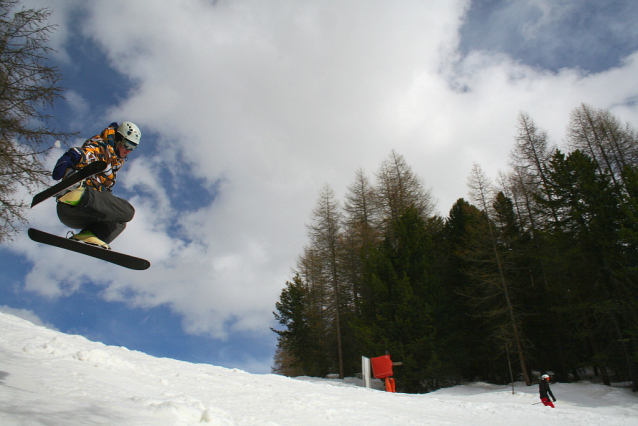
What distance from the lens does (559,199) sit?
728 inches

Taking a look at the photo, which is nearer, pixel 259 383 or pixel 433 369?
pixel 259 383

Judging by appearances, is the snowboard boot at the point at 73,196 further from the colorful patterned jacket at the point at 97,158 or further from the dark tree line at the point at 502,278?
the dark tree line at the point at 502,278

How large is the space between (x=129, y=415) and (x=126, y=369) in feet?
13.1

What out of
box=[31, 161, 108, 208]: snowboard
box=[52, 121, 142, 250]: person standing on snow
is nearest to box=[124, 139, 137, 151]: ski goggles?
box=[52, 121, 142, 250]: person standing on snow

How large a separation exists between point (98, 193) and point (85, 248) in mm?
673

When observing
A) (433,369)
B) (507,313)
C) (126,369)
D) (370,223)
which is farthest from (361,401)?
(370,223)

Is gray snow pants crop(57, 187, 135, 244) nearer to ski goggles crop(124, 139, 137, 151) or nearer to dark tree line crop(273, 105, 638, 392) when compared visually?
ski goggles crop(124, 139, 137, 151)

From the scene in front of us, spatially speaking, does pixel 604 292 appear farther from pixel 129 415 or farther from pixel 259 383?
pixel 129 415

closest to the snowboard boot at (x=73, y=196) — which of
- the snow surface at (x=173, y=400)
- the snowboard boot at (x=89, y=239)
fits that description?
the snowboard boot at (x=89, y=239)

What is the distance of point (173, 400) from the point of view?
5328 mm

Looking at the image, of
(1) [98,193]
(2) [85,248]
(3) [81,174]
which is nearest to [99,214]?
(1) [98,193]

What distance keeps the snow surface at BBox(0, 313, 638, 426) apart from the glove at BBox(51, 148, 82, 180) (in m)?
2.23

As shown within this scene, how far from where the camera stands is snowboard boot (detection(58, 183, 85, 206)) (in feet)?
12.2

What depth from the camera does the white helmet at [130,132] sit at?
417cm
